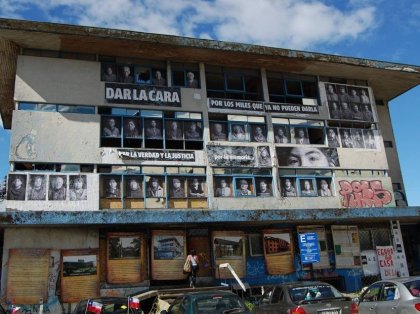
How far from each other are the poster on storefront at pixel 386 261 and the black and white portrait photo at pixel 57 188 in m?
15.4

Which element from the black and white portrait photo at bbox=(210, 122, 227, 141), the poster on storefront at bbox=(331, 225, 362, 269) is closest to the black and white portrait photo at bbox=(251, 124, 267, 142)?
the black and white portrait photo at bbox=(210, 122, 227, 141)

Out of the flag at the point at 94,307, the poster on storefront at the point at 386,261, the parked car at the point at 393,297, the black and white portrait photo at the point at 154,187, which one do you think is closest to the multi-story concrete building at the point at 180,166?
the black and white portrait photo at the point at 154,187

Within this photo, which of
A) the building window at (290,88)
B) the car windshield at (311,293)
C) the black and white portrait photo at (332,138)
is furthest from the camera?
the building window at (290,88)

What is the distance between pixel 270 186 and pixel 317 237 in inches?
128

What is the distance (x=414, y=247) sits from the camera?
85.6 feet

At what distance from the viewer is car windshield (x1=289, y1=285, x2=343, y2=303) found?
10.8m

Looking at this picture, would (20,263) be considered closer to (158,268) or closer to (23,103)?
(158,268)

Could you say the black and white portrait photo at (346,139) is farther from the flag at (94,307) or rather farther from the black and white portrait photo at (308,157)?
the flag at (94,307)

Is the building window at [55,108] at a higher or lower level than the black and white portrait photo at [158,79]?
lower

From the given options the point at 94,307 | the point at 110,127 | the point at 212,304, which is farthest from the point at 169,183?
the point at 212,304

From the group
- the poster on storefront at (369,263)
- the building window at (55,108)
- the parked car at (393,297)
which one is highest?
the building window at (55,108)

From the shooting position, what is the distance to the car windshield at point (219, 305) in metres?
9.72

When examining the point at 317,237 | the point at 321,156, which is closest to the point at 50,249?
the point at 317,237

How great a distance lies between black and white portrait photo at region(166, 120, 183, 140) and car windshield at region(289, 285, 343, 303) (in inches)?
472
